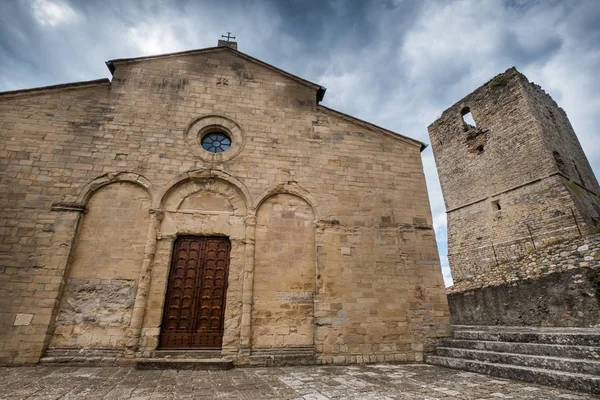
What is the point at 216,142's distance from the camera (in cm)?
820

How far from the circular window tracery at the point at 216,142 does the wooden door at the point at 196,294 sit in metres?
2.67

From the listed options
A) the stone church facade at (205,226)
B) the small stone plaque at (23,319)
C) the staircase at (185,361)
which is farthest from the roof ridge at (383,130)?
the small stone plaque at (23,319)

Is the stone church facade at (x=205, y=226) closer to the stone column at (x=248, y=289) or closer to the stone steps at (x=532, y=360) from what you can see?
the stone column at (x=248, y=289)

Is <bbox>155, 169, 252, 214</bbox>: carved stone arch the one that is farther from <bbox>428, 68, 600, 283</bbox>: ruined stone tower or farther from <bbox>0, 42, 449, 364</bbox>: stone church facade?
<bbox>428, 68, 600, 283</bbox>: ruined stone tower

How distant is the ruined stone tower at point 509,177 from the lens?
13.5m

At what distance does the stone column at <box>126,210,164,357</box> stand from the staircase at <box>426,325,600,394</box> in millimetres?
6564

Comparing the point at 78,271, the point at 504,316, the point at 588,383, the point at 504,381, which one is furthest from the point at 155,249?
the point at 504,316

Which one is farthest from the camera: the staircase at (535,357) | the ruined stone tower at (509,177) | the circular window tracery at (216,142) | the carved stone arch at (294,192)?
the ruined stone tower at (509,177)

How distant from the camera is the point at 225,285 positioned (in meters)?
6.74

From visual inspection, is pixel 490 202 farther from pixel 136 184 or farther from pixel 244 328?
pixel 136 184

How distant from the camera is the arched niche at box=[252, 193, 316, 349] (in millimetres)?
6434

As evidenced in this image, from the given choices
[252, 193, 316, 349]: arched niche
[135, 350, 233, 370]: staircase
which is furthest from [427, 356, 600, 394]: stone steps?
[135, 350, 233, 370]: staircase

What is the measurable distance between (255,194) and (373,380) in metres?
4.96

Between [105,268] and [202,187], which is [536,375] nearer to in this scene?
[202,187]
